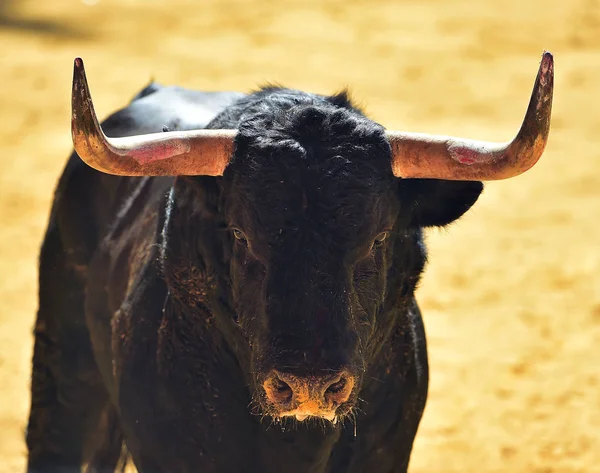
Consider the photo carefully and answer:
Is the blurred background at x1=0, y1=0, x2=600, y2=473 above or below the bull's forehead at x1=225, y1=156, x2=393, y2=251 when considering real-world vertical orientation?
above

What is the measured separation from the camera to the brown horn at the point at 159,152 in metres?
3.73

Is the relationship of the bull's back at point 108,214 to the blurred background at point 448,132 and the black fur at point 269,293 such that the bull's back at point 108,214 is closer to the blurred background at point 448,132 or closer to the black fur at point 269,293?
the black fur at point 269,293

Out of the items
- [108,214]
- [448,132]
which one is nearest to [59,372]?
[108,214]

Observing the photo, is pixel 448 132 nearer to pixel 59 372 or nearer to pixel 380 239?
pixel 59 372

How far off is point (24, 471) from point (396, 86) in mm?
9915

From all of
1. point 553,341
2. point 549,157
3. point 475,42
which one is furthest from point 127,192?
point 475,42

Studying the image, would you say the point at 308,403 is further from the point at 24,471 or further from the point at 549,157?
the point at 549,157

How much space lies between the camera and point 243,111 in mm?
4293

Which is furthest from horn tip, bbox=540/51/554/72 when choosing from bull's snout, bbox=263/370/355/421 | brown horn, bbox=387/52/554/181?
bull's snout, bbox=263/370/355/421

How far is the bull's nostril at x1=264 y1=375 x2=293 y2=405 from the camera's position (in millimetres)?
3592

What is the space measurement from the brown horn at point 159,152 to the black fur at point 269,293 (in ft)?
0.23

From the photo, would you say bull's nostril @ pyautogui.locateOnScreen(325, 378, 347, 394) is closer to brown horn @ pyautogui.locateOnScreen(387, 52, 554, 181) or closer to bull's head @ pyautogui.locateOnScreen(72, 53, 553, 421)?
bull's head @ pyautogui.locateOnScreen(72, 53, 553, 421)

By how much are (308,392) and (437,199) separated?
1.09 m

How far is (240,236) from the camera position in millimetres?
4016
